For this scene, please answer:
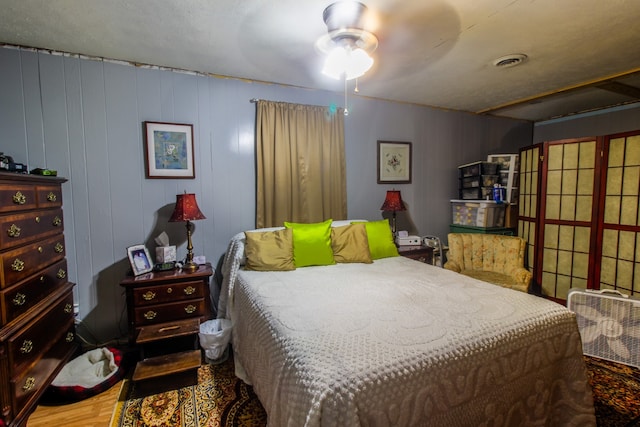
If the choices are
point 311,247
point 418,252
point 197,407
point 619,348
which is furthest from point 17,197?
point 619,348

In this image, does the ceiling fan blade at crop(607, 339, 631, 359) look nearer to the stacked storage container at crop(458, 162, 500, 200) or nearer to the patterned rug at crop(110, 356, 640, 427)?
the patterned rug at crop(110, 356, 640, 427)

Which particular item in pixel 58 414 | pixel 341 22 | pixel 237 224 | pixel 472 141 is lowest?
pixel 58 414

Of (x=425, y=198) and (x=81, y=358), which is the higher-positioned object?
(x=425, y=198)

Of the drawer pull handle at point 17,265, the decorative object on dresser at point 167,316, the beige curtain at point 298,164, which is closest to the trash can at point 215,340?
the decorative object on dresser at point 167,316

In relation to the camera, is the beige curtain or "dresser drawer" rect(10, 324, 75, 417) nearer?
"dresser drawer" rect(10, 324, 75, 417)

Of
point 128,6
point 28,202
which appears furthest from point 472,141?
point 28,202

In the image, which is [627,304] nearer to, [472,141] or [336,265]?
[336,265]

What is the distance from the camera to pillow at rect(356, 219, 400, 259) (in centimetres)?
281

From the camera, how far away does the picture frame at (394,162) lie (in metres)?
3.58

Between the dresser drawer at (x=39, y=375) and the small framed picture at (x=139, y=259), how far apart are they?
0.58 m

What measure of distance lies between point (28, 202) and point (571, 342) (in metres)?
3.12

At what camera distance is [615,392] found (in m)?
1.92

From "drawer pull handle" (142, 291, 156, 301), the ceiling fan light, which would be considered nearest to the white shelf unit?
the ceiling fan light

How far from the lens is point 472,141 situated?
4160mm
